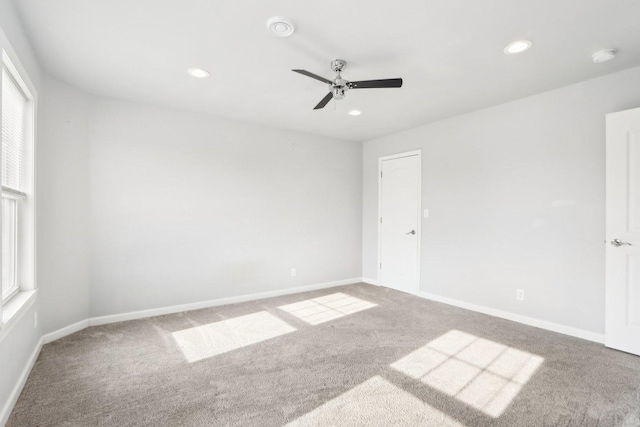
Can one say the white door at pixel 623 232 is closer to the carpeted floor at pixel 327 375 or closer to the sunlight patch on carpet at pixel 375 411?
the carpeted floor at pixel 327 375

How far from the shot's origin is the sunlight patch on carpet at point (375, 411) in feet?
6.11

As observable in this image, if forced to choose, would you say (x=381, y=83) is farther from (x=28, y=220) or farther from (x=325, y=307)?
(x=28, y=220)

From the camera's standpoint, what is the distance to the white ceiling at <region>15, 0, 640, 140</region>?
6.64ft

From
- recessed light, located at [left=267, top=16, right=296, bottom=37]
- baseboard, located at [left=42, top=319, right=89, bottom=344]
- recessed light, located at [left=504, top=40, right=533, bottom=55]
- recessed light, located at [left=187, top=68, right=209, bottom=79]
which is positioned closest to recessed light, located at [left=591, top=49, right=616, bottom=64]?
recessed light, located at [left=504, top=40, right=533, bottom=55]

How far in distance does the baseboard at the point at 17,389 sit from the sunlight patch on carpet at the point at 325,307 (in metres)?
2.36

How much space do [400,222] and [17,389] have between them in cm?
445

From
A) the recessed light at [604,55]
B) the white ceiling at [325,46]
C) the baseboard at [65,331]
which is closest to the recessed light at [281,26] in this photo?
the white ceiling at [325,46]

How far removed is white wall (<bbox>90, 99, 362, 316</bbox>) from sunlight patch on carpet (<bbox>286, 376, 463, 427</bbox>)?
2594mm

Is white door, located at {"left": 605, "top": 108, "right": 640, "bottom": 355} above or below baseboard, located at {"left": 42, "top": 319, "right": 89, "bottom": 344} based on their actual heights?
above

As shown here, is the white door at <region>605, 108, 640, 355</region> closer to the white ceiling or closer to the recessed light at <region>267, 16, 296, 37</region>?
the white ceiling

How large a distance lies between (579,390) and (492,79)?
2.65m

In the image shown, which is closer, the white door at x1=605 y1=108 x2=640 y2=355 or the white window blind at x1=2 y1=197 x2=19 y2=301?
the white window blind at x1=2 y1=197 x2=19 y2=301

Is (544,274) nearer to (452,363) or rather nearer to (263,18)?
(452,363)

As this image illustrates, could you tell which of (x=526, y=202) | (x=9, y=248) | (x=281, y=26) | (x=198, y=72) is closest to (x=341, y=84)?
(x=281, y=26)
